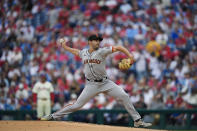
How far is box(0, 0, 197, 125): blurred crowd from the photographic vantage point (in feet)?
56.9

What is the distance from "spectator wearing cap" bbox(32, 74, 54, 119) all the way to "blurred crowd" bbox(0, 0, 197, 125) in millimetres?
1097

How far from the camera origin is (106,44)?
1880 cm

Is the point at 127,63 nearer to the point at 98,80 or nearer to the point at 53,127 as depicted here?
the point at 98,80

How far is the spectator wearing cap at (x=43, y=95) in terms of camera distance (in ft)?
53.5

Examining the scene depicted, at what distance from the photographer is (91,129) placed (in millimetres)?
10359

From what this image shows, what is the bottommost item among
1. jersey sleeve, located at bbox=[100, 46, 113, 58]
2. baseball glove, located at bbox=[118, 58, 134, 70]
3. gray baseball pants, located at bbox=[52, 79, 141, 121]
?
gray baseball pants, located at bbox=[52, 79, 141, 121]

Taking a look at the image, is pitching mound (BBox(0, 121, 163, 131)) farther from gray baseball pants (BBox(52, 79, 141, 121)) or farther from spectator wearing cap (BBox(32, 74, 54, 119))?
spectator wearing cap (BBox(32, 74, 54, 119))

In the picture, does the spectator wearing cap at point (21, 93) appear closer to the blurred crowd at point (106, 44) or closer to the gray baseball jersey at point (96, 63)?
the blurred crowd at point (106, 44)

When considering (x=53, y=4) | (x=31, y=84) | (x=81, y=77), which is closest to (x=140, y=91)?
(x=81, y=77)

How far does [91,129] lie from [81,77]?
7720 mm

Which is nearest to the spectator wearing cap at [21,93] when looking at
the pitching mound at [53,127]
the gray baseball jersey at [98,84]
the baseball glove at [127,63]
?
the pitching mound at [53,127]

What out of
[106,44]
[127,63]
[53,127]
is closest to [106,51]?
[127,63]

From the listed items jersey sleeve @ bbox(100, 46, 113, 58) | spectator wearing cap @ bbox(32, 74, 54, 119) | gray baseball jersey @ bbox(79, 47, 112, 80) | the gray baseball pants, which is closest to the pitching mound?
the gray baseball pants

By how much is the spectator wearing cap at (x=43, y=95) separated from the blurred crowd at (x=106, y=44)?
110cm
